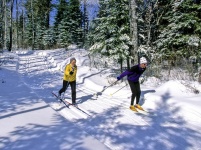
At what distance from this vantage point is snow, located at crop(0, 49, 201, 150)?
19.6 ft

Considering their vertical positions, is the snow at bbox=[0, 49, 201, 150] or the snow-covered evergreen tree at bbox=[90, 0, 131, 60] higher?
the snow-covered evergreen tree at bbox=[90, 0, 131, 60]

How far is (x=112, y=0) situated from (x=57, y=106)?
26.8ft

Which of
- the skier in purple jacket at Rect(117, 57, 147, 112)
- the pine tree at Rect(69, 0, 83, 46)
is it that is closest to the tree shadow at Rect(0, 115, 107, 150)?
the skier in purple jacket at Rect(117, 57, 147, 112)

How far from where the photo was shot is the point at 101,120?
793 centimetres

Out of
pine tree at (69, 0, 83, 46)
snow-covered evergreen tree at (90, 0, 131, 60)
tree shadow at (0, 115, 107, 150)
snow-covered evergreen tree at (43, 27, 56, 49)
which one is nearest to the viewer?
tree shadow at (0, 115, 107, 150)

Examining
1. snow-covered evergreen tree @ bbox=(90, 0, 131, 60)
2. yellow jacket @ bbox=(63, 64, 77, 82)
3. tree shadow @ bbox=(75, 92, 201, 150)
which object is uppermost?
snow-covered evergreen tree @ bbox=(90, 0, 131, 60)

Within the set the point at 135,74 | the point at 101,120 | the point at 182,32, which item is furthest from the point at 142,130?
the point at 182,32

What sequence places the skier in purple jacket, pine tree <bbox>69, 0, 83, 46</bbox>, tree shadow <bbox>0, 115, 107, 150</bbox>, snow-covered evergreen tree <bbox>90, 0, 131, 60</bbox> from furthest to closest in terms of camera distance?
pine tree <bbox>69, 0, 83, 46</bbox> < snow-covered evergreen tree <bbox>90, 0, 131, 60</bbox> < the skier in purple jacket < tree shadow <bbox>0, 115, 107, 150</bbox>

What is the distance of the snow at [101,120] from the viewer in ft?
19.6

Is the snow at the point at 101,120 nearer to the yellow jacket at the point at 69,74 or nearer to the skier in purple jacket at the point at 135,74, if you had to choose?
the skier in purple jacket at the point at 135,74

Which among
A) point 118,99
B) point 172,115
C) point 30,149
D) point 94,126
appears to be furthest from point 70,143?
point 118,99

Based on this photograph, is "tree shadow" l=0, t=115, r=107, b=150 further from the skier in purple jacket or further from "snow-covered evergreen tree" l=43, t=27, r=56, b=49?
"snow-covered evergreen tree" l=43, t=27, r=56, b=49

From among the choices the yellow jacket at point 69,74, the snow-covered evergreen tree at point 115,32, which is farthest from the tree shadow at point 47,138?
the snow-covered evergreen tree at point 115,32

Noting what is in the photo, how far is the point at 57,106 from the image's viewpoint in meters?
9.62
